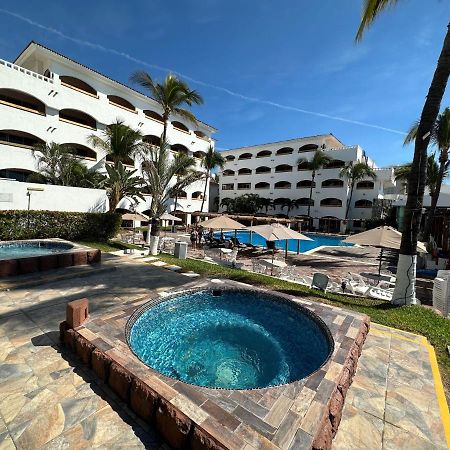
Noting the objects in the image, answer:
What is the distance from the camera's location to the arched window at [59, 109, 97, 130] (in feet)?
78.2

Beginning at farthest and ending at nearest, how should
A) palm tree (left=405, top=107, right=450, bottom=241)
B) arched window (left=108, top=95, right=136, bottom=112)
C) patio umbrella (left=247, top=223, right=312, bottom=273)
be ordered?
1. arched window (left=108, top=95, right=136, bottom=112)
2. palm tree (left=405, top=107, right=450, bottom=241)
3. patio umbrella (left=247, top=223, right=312, bottom=273)

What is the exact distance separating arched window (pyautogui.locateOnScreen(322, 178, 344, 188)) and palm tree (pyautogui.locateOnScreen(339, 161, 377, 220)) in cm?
132

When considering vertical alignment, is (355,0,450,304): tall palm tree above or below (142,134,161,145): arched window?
below

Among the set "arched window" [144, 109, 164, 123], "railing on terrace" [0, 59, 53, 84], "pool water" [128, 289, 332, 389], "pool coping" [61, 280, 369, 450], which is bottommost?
"pool water" [128, 289, 332, 389]

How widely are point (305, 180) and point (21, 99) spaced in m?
36.2

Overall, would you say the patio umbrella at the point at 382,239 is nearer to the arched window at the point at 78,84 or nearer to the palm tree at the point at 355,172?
the arched window at the point at 78,84

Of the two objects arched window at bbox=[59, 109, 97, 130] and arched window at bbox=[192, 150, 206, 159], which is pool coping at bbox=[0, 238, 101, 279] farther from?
arched window at bbox=[192, 150, 206, 159]

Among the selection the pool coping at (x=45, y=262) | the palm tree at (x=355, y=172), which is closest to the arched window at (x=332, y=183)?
the palm tree at (x=355, y=172)

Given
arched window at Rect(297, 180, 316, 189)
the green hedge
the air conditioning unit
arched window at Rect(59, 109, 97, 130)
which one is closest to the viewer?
the air conditioning unit

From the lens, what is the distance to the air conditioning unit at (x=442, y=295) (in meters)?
7.83

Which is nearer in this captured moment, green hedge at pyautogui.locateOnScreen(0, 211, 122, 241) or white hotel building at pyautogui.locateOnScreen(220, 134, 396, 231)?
green hedge at pyautogui.locateOnScreen(0, 211, 122, 241)

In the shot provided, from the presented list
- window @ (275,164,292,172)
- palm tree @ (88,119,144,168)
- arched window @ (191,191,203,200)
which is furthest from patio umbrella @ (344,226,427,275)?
window @ (275,164,292,172)

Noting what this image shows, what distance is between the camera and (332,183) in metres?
38.4

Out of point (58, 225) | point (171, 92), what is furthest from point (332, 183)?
point (58, 225)
